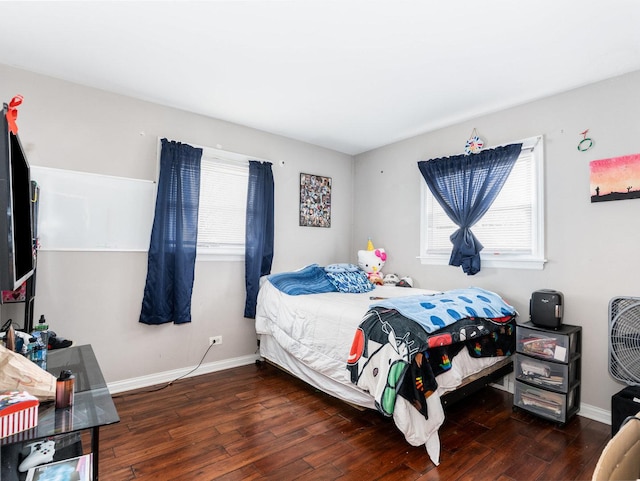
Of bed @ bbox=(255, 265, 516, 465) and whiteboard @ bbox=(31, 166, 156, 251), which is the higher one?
whiteboard @ bbox=(31, 166, 156, 251)

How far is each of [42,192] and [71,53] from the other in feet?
3.34

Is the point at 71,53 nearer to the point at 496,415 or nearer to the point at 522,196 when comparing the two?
the point at 522,196

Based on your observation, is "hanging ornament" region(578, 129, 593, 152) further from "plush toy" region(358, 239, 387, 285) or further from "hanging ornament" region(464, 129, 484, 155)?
"plush toy" region(358, 239, 387, 285)

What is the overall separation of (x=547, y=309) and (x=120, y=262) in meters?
3.35

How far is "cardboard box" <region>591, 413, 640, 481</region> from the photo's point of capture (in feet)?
2.65

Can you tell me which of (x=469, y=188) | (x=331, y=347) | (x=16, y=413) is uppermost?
(x=469, y=188)

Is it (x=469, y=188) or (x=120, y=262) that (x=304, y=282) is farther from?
(x=469, y=188)

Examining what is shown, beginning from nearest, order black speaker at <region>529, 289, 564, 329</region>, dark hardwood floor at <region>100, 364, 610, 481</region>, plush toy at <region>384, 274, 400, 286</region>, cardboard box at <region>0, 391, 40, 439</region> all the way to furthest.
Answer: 1. cardboard box at <region>0, 391, 40, 439</region>
2. dark hardwood floor at <region>100, 364, 610, 481</region>
3. black speaker at <region>529, 289, 564, 329</region>
4. plush toy at <region>384, 274, 400, 286</region>

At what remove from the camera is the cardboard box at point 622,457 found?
31.8 inches

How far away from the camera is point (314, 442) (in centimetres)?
218

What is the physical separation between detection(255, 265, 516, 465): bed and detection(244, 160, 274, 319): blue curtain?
0.24 metres

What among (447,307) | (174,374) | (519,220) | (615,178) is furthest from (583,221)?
(174,374)

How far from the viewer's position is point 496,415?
8.39 feet

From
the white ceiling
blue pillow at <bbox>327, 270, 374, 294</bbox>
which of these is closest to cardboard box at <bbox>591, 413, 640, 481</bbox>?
the white ceiling
